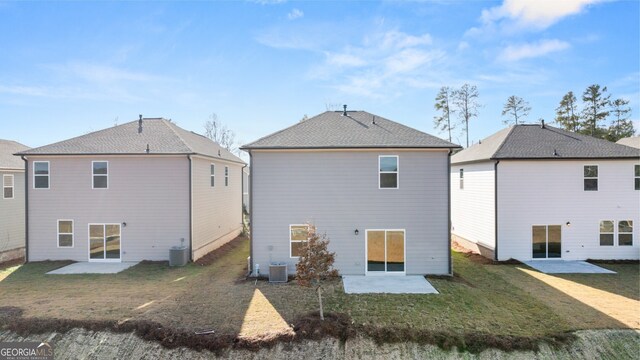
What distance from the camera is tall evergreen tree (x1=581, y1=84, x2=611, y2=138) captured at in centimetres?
3266

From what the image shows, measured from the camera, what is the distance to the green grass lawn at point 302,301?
8.56 metres

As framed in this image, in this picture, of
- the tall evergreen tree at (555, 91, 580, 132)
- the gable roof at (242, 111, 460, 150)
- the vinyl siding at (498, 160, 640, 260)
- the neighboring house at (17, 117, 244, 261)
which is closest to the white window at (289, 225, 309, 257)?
the gable roof at (242, 111, 460, 150)

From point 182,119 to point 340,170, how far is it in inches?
859

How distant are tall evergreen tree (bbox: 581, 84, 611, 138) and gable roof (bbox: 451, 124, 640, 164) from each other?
71.1 ft

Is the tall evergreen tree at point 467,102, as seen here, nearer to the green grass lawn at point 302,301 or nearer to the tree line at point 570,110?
the tree line at point 570,110

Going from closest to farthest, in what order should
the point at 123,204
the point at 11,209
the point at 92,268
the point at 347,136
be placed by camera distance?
1. the point at 347,136
2. the point at 92,268
3. the point at 123,204
4. the point at 11,209

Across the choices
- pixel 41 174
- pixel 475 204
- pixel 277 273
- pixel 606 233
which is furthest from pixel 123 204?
pixel 606 233

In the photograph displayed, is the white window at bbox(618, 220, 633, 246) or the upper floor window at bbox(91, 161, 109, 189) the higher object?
A: the upper floor window at bbox(91, 161, 109, 189)

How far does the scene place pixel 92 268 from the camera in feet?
43.9

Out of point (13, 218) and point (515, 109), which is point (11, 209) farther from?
point (515, 109)

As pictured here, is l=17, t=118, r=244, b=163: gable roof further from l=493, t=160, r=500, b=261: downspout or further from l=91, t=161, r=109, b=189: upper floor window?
l=493, t=160, r=500, b=261: downspout

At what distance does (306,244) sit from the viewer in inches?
351

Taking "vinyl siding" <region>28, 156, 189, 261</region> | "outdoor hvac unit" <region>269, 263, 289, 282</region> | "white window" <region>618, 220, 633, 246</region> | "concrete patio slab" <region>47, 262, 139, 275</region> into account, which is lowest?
"concrete patio slab" <region>47, 262, 139, 275</region>

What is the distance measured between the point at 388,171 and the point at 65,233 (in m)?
14.9
